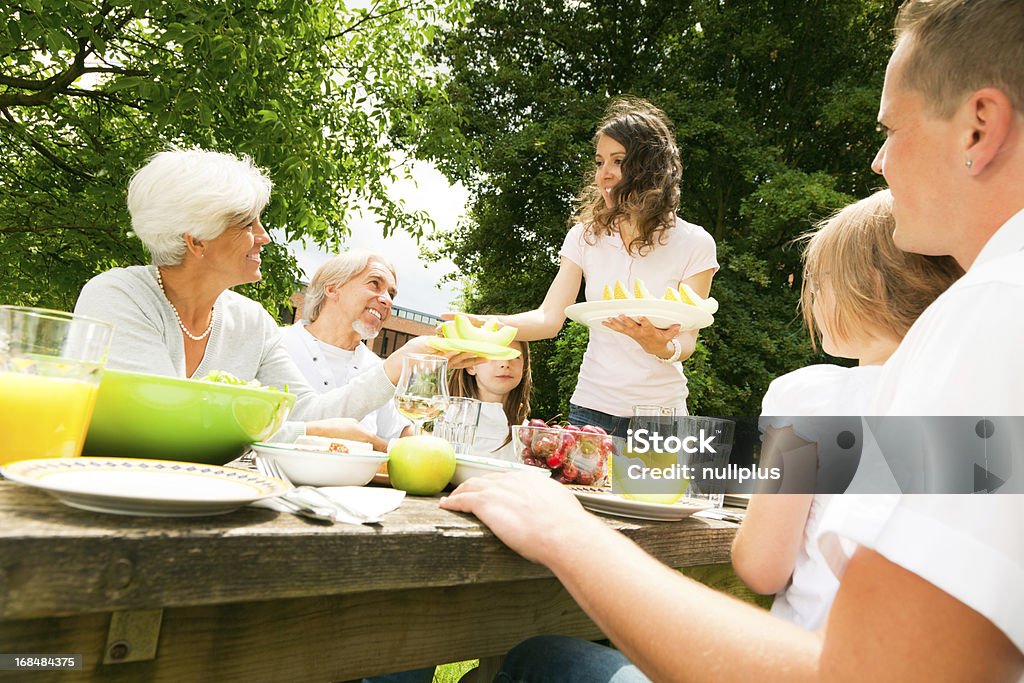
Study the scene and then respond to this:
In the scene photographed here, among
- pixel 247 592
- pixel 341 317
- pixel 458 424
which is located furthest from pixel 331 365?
pixel 247 592

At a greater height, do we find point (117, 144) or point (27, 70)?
point (27, 70)

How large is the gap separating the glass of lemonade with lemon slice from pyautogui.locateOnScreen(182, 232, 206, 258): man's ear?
1.95m

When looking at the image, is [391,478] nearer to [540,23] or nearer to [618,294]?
[618,294]

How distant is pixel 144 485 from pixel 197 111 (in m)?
5.13

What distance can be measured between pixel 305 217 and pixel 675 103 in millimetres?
8459

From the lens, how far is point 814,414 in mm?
1374

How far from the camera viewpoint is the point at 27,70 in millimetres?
7305

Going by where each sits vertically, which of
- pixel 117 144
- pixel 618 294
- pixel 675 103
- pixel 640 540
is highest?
pixel 675 103

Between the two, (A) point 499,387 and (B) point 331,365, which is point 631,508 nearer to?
(A) point 499,387

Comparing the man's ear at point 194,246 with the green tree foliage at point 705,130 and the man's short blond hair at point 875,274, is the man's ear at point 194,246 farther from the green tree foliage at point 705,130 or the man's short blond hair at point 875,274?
the green tree foliage at point 705,130

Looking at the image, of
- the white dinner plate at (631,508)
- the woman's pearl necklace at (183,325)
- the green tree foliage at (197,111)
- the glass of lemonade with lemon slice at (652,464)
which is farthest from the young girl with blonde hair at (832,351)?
the green tree foliage at (197,111)

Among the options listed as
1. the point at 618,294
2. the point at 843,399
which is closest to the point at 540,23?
the point at 618,294

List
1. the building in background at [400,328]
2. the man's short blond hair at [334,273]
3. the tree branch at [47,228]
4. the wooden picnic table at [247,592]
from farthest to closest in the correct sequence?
1. the building in background at [400,328]
2. the tree branch at [47,228]
3. the man's short blond hair at [334,273]
4. the wooden picnic table at [247,592]

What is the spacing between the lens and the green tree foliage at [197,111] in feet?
16.3
